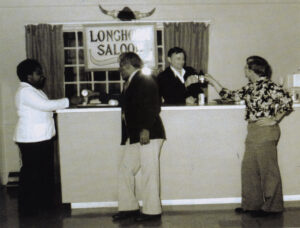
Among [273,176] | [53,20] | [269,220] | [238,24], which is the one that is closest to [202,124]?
[273,176]

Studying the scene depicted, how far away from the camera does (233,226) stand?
3.78 meters

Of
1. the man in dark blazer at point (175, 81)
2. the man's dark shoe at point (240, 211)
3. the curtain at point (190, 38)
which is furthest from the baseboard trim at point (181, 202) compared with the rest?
the curtain at point (190, 38)

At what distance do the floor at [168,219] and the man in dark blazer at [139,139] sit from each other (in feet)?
0.50

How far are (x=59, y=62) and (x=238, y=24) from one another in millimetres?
2868

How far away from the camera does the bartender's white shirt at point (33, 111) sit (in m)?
4.15

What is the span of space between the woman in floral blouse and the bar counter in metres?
0.26

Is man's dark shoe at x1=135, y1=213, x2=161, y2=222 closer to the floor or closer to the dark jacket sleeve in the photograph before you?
the floor

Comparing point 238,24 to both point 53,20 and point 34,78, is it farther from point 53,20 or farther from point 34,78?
point 34,78

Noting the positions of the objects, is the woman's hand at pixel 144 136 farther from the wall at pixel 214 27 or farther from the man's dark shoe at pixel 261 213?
the wall at pixel 214 27

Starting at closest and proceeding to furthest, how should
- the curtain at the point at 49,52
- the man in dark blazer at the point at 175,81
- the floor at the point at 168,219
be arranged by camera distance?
the floor at the point at 168,219 → the man in dark blazer at the point at 175,81 → the curtain at the point at 49,52

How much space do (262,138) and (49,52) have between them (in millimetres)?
3667

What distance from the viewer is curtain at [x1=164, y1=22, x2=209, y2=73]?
6.09 metres

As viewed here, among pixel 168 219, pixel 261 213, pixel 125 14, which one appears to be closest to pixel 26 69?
pixel 168 219

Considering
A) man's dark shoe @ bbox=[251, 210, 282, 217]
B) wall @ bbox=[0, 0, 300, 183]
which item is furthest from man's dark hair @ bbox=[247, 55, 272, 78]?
wall @ bbox=[0, 0, 300, 183]
